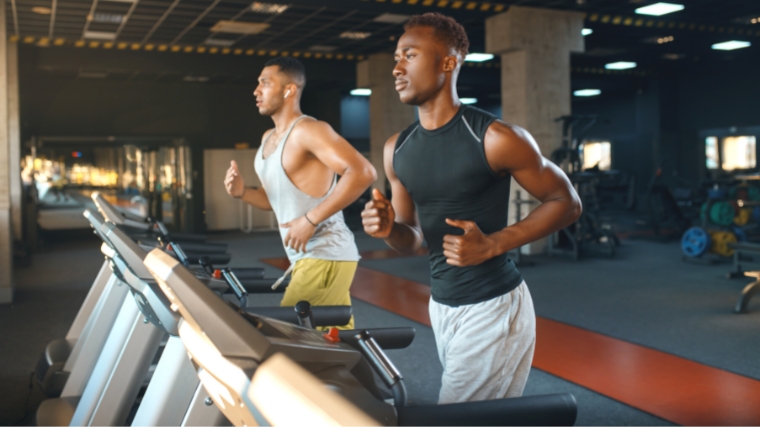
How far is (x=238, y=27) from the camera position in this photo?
9.34 meters

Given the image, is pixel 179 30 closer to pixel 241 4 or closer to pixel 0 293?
pixel 241 4

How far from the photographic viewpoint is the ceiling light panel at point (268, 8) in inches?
317

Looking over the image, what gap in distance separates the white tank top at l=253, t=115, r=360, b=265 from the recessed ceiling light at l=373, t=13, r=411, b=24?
6.62 metres

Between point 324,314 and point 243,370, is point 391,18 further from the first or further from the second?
point 243,370

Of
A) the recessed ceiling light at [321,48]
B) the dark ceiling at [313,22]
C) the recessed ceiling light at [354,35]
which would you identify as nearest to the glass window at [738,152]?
the dark ceiling at [313,22]

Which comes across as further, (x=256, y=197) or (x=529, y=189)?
(x=256, y=197)

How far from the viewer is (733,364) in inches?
146

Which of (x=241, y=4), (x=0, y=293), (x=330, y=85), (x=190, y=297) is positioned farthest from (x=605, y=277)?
(x=330, y=85)

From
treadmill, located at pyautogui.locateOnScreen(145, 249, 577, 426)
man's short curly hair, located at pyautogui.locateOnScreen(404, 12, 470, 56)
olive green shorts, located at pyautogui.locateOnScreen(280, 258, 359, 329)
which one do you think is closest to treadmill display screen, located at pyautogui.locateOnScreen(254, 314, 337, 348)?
treadmill, located at pyautogui.locateOnScreen(145, 249, 577, 426)

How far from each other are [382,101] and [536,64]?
4068 millimetres

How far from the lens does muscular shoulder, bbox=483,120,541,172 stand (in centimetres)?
151

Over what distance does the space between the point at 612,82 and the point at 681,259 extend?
8452 millimetres

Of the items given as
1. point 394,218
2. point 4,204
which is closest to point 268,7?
point 4,204

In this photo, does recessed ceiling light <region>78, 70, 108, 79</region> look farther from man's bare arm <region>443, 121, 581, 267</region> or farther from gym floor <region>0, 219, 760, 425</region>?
man's bare arm <region>443, 121, 581, 267</region>
